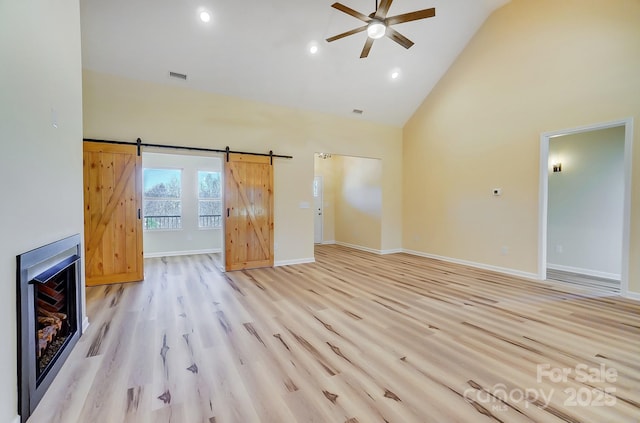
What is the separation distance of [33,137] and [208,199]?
541cm

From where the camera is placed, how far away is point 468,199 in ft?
17.7

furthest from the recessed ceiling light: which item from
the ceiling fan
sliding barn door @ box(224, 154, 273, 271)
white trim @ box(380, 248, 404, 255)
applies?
white trim @ box(380, 248, 404, 255)

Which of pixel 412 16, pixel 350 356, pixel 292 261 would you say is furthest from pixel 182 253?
pixel 412 16

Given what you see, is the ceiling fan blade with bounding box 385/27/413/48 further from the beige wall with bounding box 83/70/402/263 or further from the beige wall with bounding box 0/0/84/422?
the beige wall with bounding box 0/0/84/422

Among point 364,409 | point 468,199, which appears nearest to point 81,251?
point 364,409

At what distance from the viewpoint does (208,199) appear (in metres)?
6.99

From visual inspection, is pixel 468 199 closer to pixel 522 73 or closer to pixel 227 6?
pixel 522 73

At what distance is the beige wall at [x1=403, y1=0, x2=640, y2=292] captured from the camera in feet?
11.9

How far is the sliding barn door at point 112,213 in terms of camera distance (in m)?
3.99

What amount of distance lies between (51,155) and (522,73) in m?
6.27

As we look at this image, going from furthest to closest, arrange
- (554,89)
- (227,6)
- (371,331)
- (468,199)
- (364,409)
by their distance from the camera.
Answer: (468,199)
(554,89)
(227,6)
(371,331)
(364,409)

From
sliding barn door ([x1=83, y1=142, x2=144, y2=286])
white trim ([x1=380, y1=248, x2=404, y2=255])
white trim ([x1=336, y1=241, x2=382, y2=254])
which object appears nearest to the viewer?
sliding barn door ([x1=83, y1=142, x2=144, y2=286])

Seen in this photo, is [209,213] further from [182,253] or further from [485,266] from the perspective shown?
[485,266]

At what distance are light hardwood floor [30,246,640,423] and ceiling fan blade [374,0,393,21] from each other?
→ 11.2 ft
